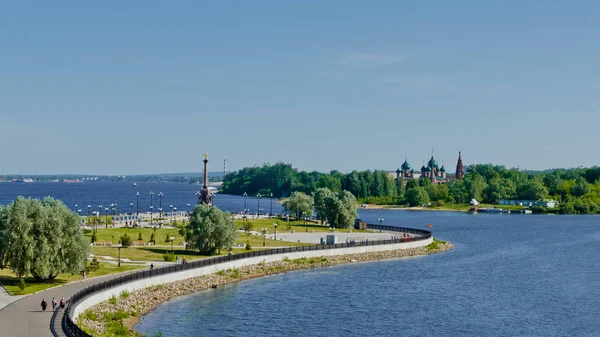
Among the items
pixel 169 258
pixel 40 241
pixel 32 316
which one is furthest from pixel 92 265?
pixel 32 316

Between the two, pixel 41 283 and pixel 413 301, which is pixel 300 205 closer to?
pixel 413 301

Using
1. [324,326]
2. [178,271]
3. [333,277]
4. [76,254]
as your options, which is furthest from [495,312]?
[76,254]

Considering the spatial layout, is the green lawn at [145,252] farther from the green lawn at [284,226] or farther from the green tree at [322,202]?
the green tree at [322,202]

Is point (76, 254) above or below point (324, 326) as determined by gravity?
above

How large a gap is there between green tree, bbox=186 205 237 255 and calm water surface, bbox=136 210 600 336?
8.75 metres

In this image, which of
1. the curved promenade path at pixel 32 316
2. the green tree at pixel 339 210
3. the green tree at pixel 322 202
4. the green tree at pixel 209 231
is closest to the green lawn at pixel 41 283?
the curved promenade path at pixel 32 316

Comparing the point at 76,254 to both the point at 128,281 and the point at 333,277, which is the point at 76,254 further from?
the point at 333,277

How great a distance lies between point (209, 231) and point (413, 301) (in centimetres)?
2698

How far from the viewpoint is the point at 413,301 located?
6962 centimetres

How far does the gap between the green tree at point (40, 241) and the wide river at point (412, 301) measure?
8.98m

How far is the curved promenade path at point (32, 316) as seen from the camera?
4566 centimetres

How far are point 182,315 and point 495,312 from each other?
86.9ft

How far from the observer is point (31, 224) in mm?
63281

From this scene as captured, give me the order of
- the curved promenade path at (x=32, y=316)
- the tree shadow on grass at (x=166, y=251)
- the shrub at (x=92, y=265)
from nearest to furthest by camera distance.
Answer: the curved promenade path at (x=32, y=316) < the shrub at (x=92, y=265) < the tree shadow on grass at (x=166, y=251)
